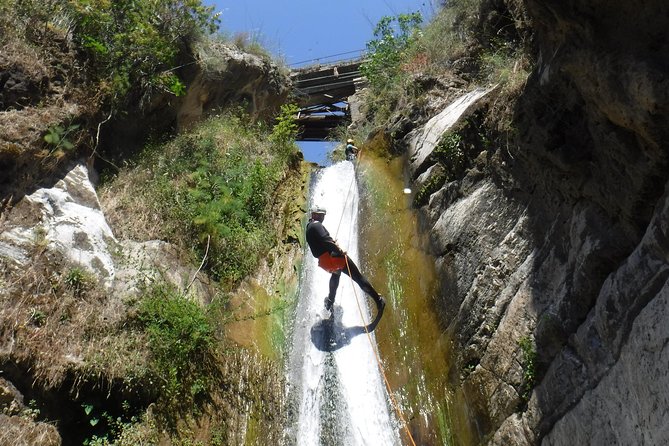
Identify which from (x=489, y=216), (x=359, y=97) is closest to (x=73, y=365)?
(x=489, y=216)

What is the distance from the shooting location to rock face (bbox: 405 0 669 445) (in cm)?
493

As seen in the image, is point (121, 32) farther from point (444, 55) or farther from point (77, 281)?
point (444, 55)

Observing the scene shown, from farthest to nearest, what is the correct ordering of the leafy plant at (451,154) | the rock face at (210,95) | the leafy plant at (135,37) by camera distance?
the rock face at (210,95), the leafy plant at (135,37), the leafy plant at (451,154)

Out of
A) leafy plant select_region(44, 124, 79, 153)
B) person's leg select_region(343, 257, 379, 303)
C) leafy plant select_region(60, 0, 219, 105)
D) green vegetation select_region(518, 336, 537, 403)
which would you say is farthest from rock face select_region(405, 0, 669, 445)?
leafy plant select_region(60, 0, 219, 105)

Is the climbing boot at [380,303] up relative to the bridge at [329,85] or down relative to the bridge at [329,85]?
up

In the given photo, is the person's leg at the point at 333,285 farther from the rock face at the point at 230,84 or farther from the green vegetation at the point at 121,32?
the rock face at the point at 230,84

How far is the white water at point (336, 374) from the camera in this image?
7.80 metres

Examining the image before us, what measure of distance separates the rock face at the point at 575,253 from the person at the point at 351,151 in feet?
20.0

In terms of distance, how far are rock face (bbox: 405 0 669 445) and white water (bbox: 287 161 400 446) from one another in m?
1.28

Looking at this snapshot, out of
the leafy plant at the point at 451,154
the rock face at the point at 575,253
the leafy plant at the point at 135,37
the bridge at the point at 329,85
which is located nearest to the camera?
the rock face at the point at 575,253

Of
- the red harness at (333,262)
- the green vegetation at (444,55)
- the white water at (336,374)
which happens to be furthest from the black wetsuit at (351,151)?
the red harness at (333,262)

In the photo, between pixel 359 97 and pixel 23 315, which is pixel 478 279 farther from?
pixel 359 97

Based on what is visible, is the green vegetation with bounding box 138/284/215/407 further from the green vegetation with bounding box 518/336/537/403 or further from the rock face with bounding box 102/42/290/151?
the rock face with bounding box 102/42/290/151

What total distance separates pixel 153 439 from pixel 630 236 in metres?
5.26
